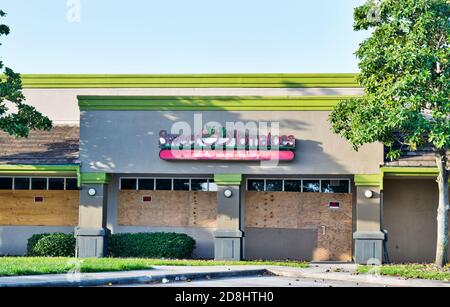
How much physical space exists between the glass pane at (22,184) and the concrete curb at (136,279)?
1089 centimetres

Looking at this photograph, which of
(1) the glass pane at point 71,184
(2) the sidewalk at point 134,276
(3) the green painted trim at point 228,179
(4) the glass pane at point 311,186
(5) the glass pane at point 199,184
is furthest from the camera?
(1) the glass pane at point 71,184

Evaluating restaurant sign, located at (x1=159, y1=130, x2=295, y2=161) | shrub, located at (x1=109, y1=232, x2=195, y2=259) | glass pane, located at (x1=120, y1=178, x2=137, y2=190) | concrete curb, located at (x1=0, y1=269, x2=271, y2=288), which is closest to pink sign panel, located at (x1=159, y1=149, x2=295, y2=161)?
restaurant sign, located at (x1=159, y1=130, x2=295, y2=161)

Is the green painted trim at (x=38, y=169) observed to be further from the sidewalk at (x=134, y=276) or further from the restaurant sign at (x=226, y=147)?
the sidewalk at (x=134, y=276)

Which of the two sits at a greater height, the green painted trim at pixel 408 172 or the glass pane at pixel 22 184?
the green painted trim at pixel 408 172

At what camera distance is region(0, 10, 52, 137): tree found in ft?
83.6

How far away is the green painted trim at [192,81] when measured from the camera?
29.3 meters

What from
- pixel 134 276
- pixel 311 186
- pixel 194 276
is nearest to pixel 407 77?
pixel 311 186

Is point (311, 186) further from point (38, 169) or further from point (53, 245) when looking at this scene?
point (38, 169)

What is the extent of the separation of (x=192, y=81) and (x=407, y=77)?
9797mm

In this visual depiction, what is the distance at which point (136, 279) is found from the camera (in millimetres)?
18766

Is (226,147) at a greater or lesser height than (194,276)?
greater

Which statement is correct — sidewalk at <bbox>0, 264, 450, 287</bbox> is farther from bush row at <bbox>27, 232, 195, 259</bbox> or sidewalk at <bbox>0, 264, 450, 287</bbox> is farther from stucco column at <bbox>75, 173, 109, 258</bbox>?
stucco column at <bbox>75, 173, 109, 258</bbox>

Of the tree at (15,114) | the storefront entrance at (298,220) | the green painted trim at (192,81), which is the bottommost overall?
the storefront entrance at (298,220)

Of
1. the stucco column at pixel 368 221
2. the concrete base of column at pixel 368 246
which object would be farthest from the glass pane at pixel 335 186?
the concrete base of column at pixel 368 246
